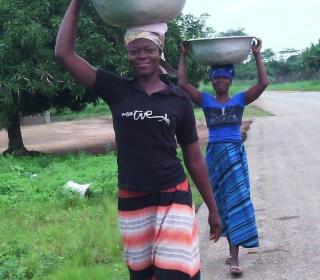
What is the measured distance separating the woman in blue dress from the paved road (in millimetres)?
299

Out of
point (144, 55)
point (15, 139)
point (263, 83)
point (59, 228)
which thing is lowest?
point (15, 139)

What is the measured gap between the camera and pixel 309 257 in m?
5.14

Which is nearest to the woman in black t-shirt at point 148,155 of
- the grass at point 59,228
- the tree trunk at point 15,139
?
the grass at point 59,228

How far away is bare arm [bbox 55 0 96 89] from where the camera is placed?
10.4 feet

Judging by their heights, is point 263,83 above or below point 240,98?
above

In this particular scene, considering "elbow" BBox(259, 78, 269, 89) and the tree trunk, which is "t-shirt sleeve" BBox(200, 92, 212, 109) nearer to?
"elbow" BBox(259, 78, 269, 89)

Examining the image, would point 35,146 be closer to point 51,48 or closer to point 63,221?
point 51,48

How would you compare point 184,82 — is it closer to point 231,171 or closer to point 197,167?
point 231,171

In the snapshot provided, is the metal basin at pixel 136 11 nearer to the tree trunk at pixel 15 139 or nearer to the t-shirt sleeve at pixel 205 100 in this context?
the t-shirt sleeve at pixel 205 100

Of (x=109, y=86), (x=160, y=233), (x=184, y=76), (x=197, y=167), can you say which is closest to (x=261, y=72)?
(x=184, y=76)

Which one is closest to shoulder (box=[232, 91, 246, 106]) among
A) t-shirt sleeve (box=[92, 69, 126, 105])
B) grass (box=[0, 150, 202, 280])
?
grass (box=[0, 150, 202, 280])

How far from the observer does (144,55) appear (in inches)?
122

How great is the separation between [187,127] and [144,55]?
0.42 metres

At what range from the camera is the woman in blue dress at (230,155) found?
4914 millimetres
